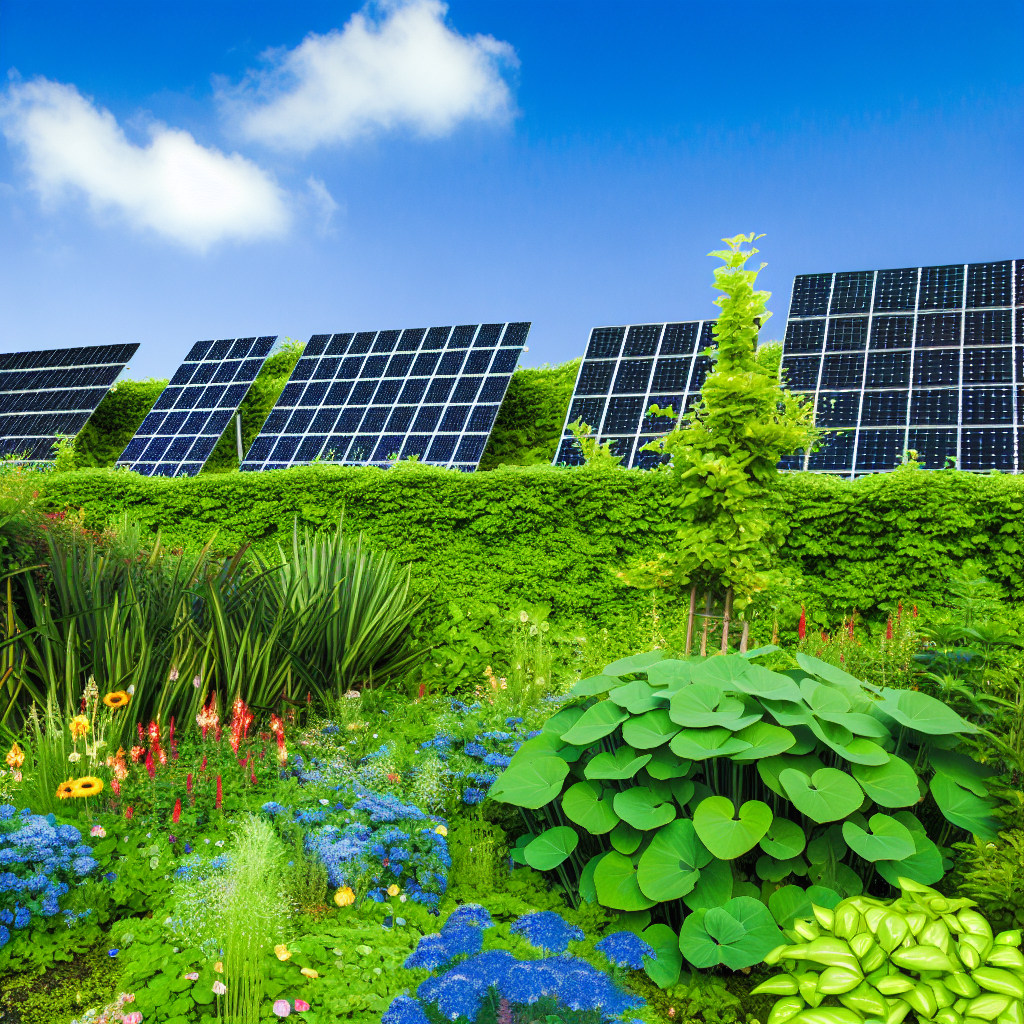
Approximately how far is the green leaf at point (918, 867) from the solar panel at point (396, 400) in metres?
10.0

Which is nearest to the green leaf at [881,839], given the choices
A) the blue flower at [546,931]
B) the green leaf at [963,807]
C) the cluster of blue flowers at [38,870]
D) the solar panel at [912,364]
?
the green leaf at [963,807]

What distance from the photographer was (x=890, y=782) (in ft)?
10.6

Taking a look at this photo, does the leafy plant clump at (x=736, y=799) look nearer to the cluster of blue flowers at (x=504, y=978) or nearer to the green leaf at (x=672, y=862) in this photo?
the green leaf at (x=672, y=862)

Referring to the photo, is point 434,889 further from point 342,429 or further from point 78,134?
point 78,134

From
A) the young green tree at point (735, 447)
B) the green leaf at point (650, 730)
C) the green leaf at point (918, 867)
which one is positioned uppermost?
the young green tree at point (735, 447)

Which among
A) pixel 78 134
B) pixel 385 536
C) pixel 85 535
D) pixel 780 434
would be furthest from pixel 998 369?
pixel 78 134

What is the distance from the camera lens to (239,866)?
9.86ft

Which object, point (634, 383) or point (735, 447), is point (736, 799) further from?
point (634, 383)

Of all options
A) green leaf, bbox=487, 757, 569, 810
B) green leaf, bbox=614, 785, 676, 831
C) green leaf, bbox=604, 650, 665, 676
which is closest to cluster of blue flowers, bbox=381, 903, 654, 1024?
→ green leaf, bbox=614, 785, 676, 831

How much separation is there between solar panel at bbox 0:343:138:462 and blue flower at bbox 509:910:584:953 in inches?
690

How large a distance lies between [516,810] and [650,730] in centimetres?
105

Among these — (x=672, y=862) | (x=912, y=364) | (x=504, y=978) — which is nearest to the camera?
(x=504, y=978)

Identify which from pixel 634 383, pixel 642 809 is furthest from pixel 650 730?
pixel 634 383

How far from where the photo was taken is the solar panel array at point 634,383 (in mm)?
12211
